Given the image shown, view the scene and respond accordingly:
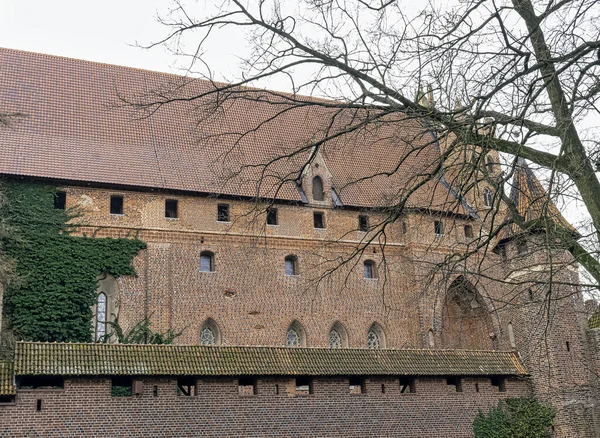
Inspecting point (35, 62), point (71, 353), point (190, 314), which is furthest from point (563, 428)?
point (35, 62)

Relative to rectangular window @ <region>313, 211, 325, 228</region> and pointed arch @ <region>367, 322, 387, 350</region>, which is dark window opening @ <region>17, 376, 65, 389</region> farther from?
pointed arch @ <region>367, 322, 387, 350</region>

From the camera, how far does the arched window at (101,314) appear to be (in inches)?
816

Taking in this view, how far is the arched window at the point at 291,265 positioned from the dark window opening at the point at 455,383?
6.05 metres

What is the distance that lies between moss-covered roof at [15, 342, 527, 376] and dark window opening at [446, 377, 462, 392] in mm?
311

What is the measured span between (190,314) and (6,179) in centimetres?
583

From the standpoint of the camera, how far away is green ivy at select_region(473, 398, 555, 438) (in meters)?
19.2

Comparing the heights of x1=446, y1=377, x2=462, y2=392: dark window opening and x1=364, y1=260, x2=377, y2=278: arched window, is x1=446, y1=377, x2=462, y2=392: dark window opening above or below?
below

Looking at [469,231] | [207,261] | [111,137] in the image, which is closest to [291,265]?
[207,261]

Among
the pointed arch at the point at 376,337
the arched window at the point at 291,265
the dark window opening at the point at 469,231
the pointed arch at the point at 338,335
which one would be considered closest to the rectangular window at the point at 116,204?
the arched window at the point at 291,265

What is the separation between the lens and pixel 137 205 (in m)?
21.9

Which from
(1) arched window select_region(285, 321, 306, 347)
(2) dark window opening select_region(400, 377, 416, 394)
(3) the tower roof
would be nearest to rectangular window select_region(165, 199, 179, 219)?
(1) arched window select_region(285, 321, 306, 347)

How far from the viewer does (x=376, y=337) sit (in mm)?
24406

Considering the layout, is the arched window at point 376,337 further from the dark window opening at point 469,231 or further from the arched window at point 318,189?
the dark window opening at point 469,231

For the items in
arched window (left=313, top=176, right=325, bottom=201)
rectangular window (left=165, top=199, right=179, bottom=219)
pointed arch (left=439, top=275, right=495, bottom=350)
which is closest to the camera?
rectangular window (left=165, top=199, right=179, bottom=219)
